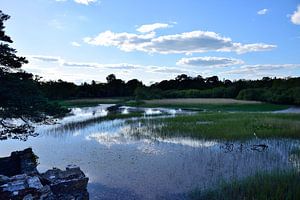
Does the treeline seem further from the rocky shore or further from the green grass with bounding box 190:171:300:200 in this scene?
the green grass with bounding box 190:171:300:200

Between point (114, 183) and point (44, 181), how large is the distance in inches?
133

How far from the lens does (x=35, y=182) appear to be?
859cm

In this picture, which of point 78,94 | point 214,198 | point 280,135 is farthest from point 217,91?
point 214,198

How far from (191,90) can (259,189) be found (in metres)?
101

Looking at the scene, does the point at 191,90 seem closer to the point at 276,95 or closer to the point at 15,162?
the point at 276,95

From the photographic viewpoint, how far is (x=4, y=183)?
28.5 feet

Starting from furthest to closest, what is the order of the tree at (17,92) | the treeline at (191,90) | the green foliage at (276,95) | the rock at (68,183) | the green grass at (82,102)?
1. the green grass at (82,102)
2. the treeline at (191,90)
3. the green foliage at (276,95)
4. the tree at (17,92)
5. the rock at (68,183)

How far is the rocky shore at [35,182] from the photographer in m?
8.05

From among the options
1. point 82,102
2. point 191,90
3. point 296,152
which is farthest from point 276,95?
point 296,152

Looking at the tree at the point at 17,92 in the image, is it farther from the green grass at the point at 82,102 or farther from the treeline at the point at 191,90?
the green grass at the point at 82,102

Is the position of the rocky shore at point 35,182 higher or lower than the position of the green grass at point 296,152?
higher

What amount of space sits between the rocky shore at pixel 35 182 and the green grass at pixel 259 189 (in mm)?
4274

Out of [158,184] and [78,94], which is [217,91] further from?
[158,184]

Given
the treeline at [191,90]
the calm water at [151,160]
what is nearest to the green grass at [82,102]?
the treeline at [191,90]
